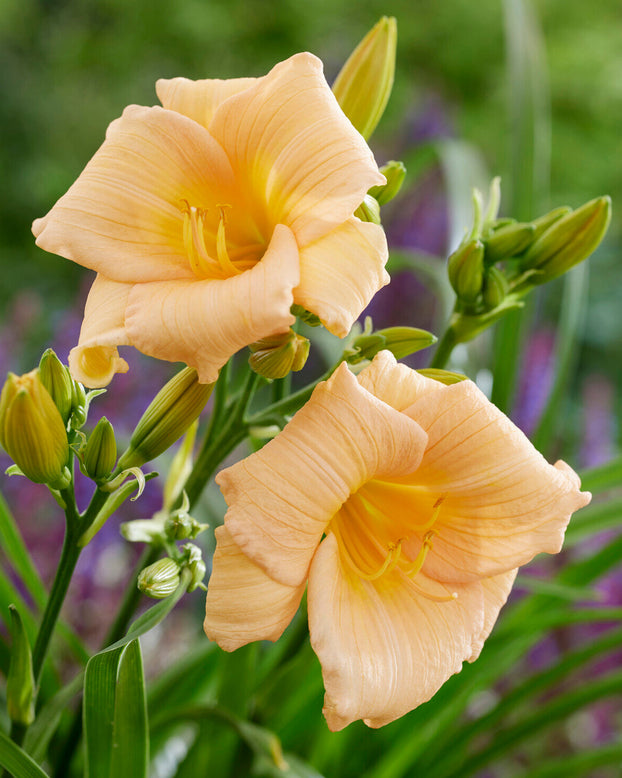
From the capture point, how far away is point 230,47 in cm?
299

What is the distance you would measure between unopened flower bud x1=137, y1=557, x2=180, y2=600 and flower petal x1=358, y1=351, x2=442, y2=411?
14cm

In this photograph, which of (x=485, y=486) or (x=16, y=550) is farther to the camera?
(x=16, y=550)

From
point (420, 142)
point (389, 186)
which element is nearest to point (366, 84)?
point (389, 186)

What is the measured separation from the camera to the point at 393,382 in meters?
0.36

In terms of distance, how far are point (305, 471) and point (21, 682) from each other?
204 mm

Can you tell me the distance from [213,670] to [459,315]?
428 millimetres

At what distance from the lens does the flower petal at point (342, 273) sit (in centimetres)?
31

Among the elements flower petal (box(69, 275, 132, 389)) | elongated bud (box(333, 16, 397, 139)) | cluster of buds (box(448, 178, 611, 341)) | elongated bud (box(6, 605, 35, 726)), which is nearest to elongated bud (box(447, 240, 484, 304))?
cluster of buds (box(448, 178, 611, 341))

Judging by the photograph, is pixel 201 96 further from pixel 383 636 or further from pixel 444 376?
pixel 383 636

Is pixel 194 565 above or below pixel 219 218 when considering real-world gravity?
below

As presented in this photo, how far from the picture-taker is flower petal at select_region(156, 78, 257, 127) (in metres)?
0.40

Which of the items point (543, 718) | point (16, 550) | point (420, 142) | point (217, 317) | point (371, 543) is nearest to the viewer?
point (217, 317)

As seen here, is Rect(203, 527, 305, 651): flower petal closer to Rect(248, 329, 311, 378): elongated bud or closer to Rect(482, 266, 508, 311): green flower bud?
Rect(248, 329, 311, 378): elongated bud

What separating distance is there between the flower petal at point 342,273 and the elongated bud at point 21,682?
0.77 feet
